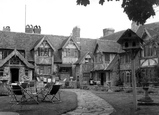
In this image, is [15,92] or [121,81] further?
[121,81]

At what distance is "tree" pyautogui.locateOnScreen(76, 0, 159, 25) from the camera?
8.43 m

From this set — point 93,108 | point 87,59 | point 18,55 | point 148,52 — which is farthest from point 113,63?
point 93,108

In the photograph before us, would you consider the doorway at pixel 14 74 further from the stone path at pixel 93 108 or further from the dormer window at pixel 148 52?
the stone path at pixel 93 108

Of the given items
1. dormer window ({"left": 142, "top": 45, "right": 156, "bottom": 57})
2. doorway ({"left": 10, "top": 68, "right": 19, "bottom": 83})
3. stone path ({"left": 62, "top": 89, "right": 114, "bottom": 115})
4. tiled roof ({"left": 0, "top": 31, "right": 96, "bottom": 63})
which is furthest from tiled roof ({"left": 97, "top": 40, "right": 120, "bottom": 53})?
stone path ({"left": 62, "top": 89, "right": 114, "bottom": 115})

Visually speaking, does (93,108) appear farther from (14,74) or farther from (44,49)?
(44,49)

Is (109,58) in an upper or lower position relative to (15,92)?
upper

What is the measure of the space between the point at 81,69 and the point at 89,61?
6.48 ft

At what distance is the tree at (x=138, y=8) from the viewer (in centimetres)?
843

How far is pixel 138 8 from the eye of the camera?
8750 millimetres

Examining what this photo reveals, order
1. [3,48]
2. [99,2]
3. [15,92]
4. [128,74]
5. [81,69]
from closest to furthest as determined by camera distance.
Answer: [99,2] → [15,92] → [128,74] → [3,48] → [81,69]

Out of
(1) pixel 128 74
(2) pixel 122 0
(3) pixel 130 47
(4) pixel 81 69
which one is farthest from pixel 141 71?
(2) pixel 122 0

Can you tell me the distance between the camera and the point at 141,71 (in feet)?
82.6

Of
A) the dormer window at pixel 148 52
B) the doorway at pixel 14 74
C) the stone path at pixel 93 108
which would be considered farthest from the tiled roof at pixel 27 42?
the stone path at pixel 93 108

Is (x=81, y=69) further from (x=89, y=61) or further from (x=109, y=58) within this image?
(x=109, y=58)
